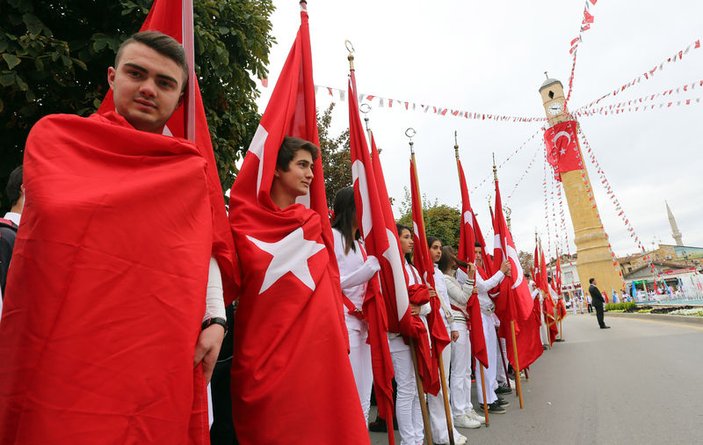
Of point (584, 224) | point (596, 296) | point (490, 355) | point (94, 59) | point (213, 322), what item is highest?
point (584, 224)

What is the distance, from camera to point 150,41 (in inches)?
61.9

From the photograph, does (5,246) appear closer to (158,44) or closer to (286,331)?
(158,44)

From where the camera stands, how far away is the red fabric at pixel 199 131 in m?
1.66

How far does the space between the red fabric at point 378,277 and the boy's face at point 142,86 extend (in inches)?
82.4

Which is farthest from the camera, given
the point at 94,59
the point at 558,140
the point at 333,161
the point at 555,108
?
the point at 555,108

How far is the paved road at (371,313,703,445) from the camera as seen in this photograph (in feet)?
13.5

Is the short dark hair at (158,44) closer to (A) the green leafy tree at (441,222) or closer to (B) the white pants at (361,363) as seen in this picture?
(B) the white pants at (361,363)

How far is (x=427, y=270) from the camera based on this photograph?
173 inches

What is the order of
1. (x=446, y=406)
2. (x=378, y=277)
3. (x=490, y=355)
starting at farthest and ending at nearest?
(x=490, y=355), (x=446, y=406), (x=378, y=277)

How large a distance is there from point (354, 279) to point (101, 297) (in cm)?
227

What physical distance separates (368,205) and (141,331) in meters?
2.56

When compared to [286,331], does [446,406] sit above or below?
below

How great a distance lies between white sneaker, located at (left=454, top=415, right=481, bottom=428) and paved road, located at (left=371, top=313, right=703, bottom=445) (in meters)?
0.11

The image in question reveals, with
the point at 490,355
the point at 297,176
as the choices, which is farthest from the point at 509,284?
the point at 297,176
